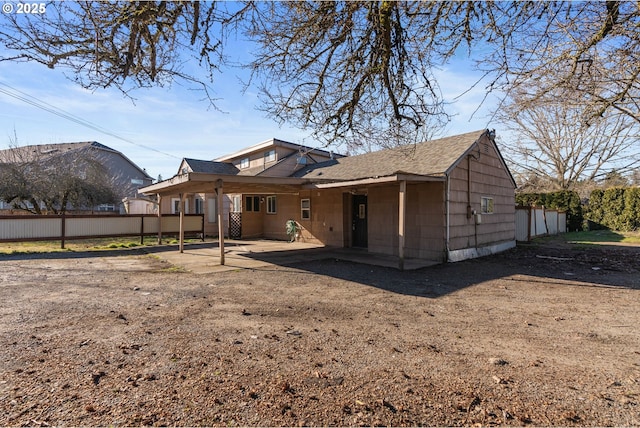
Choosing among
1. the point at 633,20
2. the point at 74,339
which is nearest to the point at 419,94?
the point at 633,20

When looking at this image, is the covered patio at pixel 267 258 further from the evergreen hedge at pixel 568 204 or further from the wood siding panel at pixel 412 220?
the evergreen hedge at pixel 568 204

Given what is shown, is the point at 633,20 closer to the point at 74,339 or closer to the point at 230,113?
the point at 230,113

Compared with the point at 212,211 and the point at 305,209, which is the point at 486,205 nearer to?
the point at 305,209

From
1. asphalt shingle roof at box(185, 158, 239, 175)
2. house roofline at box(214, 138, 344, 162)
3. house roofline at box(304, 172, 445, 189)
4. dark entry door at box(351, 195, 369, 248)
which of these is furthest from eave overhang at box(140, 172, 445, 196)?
asphalt shingle roof at box(185, 158, 239, 175)

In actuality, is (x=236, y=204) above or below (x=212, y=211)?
above

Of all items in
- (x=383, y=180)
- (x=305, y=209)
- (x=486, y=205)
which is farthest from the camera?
(x=305, y=209)

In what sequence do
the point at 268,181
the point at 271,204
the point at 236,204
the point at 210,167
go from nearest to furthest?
the point at 268,181, the point at 271,204, the point at 236,204, the point at 210,167

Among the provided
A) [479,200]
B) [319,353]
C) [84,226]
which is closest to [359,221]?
[479,200]

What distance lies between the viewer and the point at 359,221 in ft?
42.3

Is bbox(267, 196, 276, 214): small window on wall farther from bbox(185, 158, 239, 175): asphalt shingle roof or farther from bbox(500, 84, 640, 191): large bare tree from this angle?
bbox(500, 84, 640, 191): large bare tree

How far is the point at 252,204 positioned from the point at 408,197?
31.6 feet

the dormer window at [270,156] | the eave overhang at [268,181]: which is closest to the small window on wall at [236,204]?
the dormer window at [270,156]

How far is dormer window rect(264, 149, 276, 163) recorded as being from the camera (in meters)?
18.9

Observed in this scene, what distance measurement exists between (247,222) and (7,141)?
15.4 metres
